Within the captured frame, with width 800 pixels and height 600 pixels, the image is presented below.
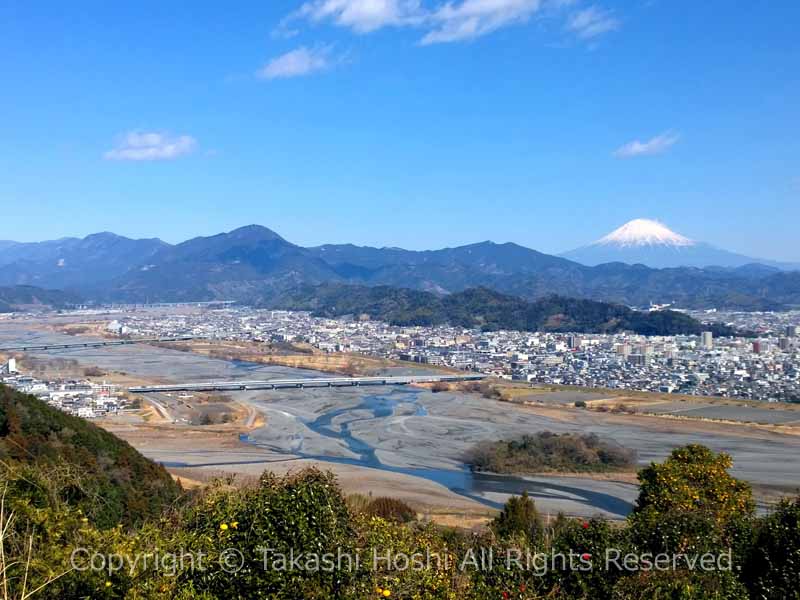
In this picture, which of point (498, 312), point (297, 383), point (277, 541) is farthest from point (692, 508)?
point (498, 312)

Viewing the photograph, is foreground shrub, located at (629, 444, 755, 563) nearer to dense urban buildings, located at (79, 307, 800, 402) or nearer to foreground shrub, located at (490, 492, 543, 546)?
foreground shrub, located at (490, 492, 543, 546)

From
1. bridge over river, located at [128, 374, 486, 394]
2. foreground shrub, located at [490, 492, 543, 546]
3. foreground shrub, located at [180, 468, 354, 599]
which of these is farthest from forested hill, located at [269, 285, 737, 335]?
foreground shrub, located at [180, 468, 354, 599]

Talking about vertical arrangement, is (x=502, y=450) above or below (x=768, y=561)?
below

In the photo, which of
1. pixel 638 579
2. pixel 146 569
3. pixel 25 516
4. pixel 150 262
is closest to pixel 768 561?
pixel 638 579

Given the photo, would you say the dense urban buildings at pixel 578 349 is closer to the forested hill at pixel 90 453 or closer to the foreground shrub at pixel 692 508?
the foreground shrub at pixel 692 508

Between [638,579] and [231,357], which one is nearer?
[638,579]

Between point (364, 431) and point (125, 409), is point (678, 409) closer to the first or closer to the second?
point (364, 431)
